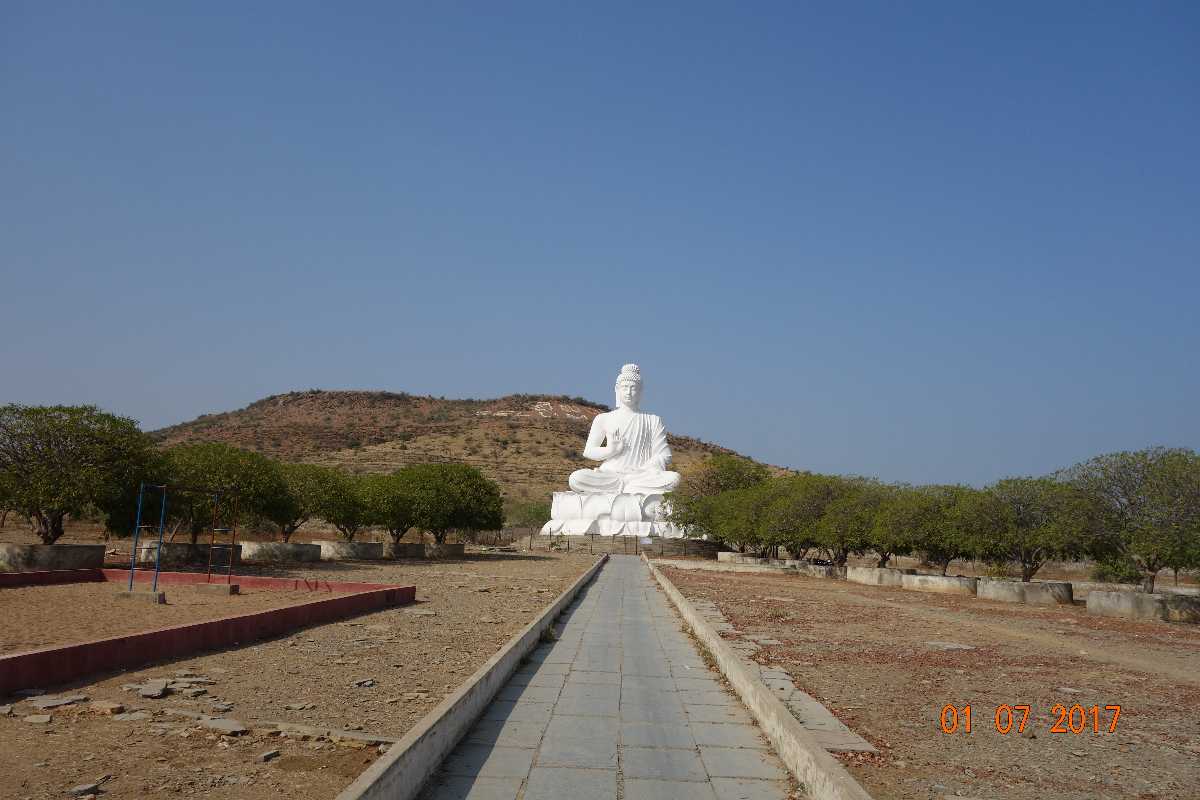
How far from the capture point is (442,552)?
1550 inches

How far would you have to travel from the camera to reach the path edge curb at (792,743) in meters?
5.75

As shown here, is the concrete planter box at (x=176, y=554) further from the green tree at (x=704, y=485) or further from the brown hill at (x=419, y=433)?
the brown hill at (x=419, y=433)

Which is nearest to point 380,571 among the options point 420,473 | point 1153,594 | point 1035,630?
point 420,473

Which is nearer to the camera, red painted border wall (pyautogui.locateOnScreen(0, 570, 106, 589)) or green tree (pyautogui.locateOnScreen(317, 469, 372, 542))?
red painted border wall (pyautogui.locateOnScreen(0, 570, 106, 589))

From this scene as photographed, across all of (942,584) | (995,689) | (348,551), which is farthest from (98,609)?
(942,584)

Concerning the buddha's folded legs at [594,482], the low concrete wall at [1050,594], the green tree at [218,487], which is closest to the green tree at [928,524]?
the low concrete wall at [1050,594]

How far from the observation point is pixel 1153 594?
69.2 ft

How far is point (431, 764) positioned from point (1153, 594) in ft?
66.8

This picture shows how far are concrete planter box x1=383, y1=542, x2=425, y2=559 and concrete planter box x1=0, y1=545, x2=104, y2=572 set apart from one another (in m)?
14.5

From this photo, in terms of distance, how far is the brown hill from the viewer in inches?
3280

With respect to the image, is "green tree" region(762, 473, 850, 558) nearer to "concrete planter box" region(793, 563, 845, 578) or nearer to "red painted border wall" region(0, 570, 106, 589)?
"concrete planter box" region(793, 563, 845, 578)

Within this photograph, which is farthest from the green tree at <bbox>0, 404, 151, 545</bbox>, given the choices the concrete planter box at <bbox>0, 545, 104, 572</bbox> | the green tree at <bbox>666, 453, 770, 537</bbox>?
the green tree at <bbox>666, 453, 770, 537</bbox>

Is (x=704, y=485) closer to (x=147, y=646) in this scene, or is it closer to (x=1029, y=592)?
(x=1029, y=592)

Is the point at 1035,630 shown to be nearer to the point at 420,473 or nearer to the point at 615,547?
the point at 420,473
